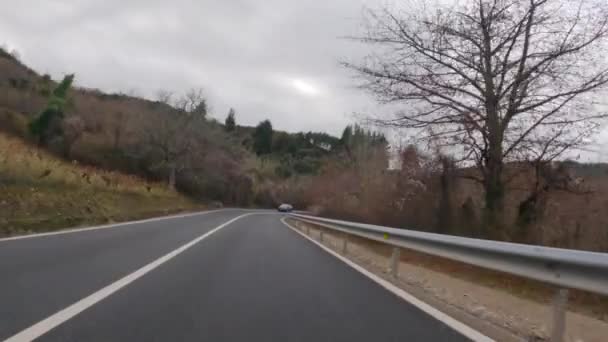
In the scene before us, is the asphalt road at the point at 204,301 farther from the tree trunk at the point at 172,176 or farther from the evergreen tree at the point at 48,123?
the tree trunk at the point at 172,176

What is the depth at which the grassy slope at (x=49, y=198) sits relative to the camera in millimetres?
20781

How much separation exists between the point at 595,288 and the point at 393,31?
35.8 ft

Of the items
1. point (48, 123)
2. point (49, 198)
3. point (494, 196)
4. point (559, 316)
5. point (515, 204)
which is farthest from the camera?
point (48, 123)

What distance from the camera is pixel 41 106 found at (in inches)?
2734

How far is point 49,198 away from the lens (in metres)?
25.3

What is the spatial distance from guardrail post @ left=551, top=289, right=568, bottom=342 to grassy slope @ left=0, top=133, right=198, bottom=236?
1639cm

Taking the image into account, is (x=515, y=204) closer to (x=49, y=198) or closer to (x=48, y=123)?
(x=49, y=198)

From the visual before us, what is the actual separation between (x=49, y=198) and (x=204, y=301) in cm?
2071

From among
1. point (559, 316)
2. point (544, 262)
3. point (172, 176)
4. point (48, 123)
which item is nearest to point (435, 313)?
point (544, 262)

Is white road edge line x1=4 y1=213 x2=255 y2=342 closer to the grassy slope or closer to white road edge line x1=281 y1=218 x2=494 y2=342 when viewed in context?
white road edge line x1=281 y1=218 x2=494 y2=342

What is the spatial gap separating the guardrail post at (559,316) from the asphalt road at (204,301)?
2.91 ft

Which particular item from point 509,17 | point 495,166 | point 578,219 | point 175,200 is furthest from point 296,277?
point 175,200

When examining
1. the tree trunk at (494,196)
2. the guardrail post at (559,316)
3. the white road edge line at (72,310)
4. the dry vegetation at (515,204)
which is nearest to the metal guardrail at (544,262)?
the guardrail post at (559,316)

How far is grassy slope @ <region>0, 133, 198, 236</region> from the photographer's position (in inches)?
818
